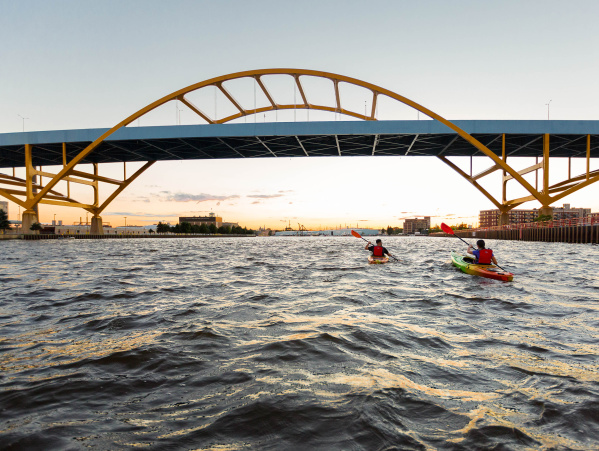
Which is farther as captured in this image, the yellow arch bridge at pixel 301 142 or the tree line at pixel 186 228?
the tree line at pixel 186 228

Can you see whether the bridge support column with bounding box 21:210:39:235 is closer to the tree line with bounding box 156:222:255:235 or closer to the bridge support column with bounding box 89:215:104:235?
the bridge support column with bounding box 89:215:104:235

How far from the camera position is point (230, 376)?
396 cm

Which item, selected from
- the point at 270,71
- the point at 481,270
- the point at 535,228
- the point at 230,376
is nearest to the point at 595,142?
the point at 535,228

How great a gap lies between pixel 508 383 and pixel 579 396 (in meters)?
0.62

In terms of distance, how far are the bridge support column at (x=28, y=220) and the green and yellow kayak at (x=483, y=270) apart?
59.5 metres

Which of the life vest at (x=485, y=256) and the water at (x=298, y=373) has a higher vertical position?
the life vest at (x=485, y=256)

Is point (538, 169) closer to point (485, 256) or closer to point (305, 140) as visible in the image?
point (305, 140)

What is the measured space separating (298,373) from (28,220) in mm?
62326

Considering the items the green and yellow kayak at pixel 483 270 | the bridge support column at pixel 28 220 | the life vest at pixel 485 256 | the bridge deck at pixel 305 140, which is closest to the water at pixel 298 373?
the green and yellow kayak at pixel 483 270

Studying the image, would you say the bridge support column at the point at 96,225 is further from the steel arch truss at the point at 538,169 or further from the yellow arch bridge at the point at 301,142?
the steel arch truss at the point at 538,169

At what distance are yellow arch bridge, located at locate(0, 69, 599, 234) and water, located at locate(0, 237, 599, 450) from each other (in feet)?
129

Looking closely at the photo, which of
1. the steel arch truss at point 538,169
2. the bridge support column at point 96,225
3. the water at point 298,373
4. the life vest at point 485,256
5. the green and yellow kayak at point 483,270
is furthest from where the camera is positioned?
the bridge support column at point 96,225

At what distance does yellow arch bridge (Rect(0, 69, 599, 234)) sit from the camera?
42656mm

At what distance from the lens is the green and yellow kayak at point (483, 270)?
11.4 meters
